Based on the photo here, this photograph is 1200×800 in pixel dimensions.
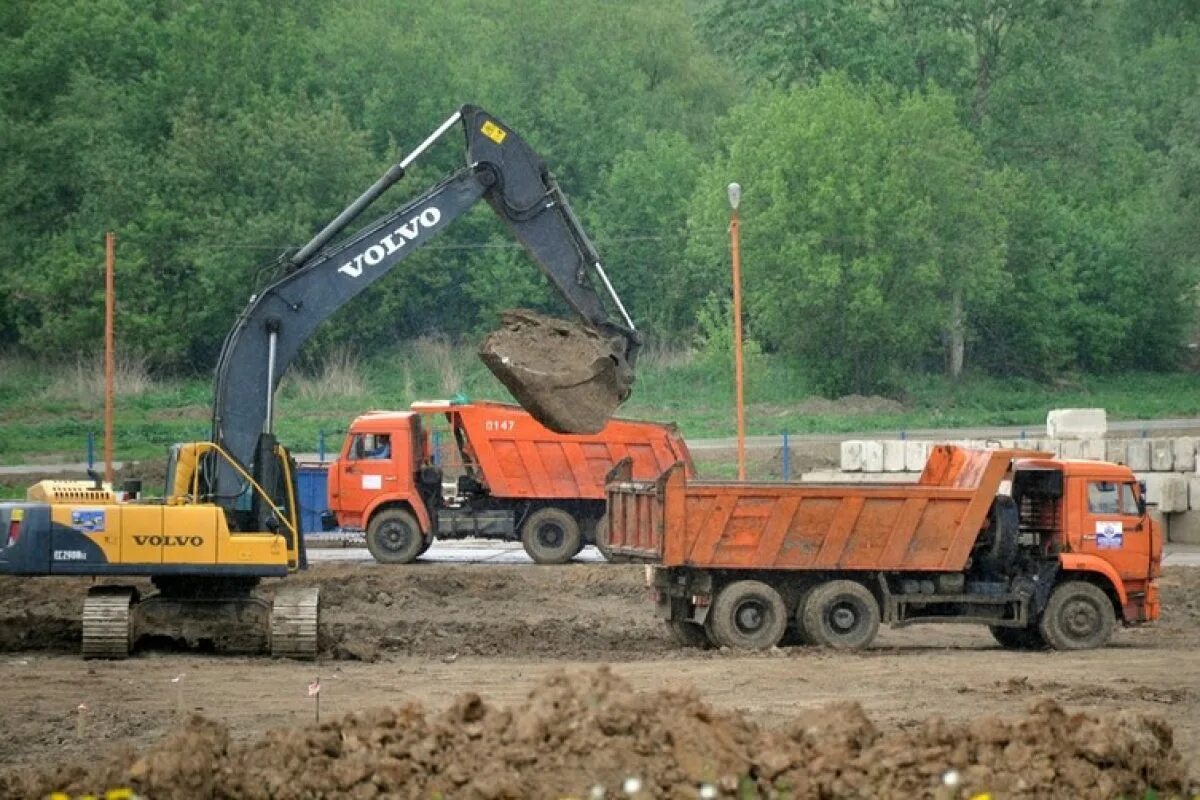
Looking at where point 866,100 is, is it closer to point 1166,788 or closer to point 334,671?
point 334,671

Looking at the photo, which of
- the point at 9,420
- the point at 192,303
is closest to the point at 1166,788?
the point at 9,420

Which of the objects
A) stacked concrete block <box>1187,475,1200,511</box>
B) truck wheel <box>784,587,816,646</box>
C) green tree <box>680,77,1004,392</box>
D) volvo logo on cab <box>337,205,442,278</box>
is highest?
green tree <box>680,77,1004,392</box>

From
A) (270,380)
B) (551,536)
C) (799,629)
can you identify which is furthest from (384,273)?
(551,536)

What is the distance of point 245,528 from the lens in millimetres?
19938

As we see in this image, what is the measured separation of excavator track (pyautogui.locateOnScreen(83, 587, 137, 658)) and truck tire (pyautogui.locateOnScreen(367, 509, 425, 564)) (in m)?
11.8

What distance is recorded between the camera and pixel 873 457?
36.9 meters

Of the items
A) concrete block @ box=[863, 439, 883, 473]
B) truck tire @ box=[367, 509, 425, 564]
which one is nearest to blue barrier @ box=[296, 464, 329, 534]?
truck tire @ box=[367, 509, 425, 564]

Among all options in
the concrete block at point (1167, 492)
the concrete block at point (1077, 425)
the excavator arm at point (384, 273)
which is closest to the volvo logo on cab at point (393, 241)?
the excavator arm at point (384, 273)

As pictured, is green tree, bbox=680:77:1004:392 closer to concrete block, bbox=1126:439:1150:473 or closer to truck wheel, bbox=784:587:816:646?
concrete block, bbox=1126:439:1150:473

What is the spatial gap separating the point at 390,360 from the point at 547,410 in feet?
145

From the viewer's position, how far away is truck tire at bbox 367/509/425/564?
3139 centimetres

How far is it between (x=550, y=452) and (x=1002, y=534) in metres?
11.0

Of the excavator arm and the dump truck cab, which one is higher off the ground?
the excavator arm

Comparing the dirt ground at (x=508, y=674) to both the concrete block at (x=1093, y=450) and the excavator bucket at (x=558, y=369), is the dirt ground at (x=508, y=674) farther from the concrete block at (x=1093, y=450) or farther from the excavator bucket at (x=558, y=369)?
the concrete block at (x=1093, y=450)
